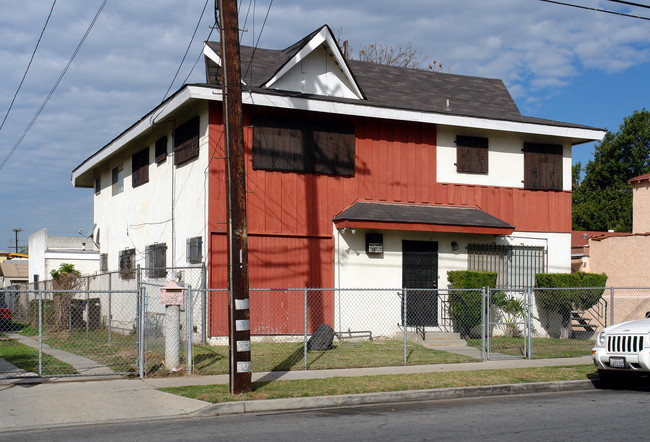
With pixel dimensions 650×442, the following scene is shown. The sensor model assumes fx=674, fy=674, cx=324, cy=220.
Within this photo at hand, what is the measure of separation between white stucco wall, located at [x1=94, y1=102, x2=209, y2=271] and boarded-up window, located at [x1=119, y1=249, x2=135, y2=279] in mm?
210

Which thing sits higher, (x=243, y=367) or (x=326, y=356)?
(x=243, y=367)

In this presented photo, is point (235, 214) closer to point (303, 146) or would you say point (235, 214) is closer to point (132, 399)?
point (132, 399)

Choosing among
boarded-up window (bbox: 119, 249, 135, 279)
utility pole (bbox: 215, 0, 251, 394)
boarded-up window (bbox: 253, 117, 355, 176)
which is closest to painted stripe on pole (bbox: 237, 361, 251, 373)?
utility pole (bbox: 215, 0, 251, 394)

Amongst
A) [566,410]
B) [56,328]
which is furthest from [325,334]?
[56,328]

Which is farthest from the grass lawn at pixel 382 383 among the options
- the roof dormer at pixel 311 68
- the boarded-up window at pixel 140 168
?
the boarded-up window at pixel 140 168

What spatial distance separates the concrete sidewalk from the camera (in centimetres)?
917

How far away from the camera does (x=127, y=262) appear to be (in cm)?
2258

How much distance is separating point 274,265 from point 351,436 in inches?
365

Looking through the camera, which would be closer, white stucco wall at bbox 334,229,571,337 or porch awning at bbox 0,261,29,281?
white stucco wall at bbox 334,229,571,337

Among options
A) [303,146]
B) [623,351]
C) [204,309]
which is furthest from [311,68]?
[623,351]

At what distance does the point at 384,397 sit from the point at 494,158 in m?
11.0

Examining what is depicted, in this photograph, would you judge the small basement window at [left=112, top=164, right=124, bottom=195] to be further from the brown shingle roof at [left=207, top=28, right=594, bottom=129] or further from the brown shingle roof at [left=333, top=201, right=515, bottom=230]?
the brown shingle roof at [left=333, top=201, right=515, bottom=230]

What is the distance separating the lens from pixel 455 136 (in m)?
19.4

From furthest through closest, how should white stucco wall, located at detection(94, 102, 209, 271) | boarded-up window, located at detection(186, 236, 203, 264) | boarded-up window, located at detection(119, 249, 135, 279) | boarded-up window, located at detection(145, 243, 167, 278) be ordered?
boarded-up window, located at detection(119, 249, 135, 279) < boarded-up window, located at detection(145, 243, 167, 278) < white stucco wall, located at detection(94, 102, 209, 271) < boarded-up window, located at detection(186, 236, 203, 264)
